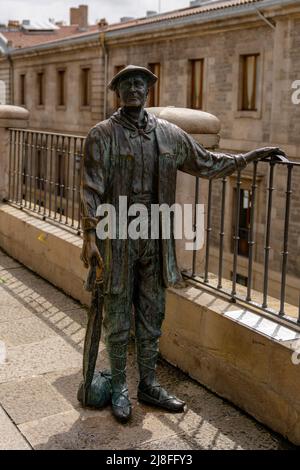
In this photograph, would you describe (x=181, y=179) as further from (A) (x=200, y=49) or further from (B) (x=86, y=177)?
(A) (x=200, y=49)

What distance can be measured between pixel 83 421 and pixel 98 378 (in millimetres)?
275

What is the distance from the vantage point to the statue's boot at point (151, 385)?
3.57 m

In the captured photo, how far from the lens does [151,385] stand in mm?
3613

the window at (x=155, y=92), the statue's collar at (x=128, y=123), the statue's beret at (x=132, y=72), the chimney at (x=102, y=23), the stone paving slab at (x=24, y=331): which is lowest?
the stone paving slab at (x=24, y=331)

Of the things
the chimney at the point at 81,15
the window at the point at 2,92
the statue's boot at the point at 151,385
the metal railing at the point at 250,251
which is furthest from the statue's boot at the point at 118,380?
the chimney at the point at 81,15

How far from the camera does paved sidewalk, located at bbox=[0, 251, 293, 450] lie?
3238 millimetres

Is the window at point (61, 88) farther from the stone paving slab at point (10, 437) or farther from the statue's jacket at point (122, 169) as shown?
the stone paving slab at point (10, 437)

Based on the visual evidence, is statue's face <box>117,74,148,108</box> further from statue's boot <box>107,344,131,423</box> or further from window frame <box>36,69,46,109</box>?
window frame <box>36,69,46,109</box>

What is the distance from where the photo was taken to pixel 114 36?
80.4 feet

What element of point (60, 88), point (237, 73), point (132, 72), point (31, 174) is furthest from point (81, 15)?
point (132, 72)

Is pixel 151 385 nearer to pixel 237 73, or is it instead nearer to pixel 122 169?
pixel 122 169

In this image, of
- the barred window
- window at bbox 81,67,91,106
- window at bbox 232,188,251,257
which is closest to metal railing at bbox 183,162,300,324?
window at bbox 232,188,251,257

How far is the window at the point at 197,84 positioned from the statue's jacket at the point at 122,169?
17936mm

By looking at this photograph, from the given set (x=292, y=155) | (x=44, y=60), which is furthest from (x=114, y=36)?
(x=292, y=155)
